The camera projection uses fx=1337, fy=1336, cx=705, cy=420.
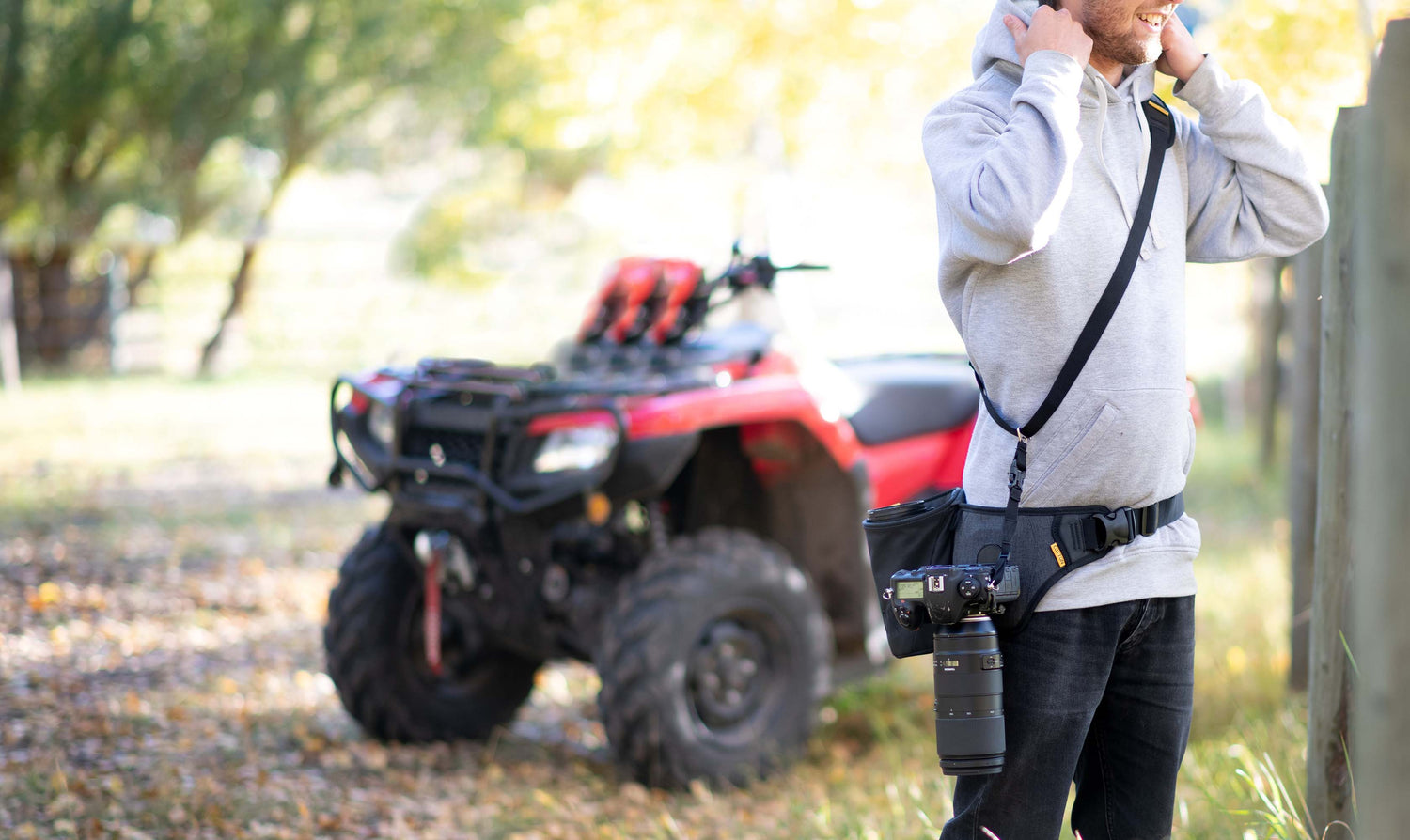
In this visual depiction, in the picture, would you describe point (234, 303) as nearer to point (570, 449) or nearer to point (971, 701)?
point (570, 449)

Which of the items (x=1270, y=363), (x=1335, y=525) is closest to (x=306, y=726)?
(x=1335, y=525)

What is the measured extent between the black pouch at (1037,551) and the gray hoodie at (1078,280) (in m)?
0.02

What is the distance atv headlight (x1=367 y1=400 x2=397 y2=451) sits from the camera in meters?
4.30

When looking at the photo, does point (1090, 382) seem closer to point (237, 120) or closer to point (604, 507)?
point (604, 507)

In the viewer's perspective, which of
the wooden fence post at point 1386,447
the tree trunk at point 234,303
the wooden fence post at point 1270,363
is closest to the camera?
the wooden fence post at point 1386,447

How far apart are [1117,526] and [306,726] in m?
3.52

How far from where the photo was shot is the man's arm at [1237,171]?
7.43 ft

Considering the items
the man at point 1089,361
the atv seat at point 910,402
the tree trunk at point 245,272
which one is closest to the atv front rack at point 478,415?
the atv seat at point 910,402

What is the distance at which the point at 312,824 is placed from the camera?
153 inches

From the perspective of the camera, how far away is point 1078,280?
6.94 feet

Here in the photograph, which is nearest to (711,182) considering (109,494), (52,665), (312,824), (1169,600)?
(109,494)

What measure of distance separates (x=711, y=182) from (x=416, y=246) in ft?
20.7

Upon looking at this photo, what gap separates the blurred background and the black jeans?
0.72 m

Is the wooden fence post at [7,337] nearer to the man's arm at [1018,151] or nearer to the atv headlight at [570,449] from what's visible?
the atv headlight at [570,449]
